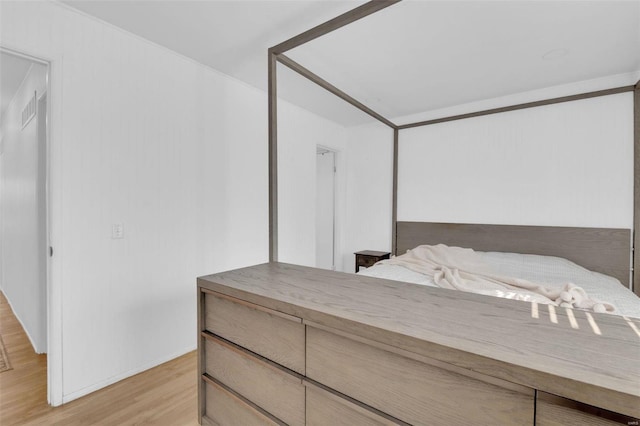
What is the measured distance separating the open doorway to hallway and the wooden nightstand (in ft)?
9.66

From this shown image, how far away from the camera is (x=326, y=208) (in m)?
4.52

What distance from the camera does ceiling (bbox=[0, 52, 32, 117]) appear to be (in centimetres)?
244

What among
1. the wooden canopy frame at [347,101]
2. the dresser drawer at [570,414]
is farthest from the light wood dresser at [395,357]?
the wooden canopy frame at [347,101]

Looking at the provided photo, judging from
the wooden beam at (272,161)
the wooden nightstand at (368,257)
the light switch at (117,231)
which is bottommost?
the wooden nightstand at (368,257)

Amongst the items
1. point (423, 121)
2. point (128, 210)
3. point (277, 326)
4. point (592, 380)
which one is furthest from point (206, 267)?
point (423, 121)

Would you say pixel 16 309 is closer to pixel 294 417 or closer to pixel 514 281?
pixel 294 417

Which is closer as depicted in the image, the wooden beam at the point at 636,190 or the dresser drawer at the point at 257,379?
the dresser drawer at the point at 257,379

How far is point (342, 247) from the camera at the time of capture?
432 cm

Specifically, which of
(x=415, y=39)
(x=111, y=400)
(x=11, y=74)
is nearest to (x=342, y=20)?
(x=415, y=39)

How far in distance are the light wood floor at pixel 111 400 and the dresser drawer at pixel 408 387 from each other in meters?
1.20

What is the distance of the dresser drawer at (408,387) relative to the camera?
690mm

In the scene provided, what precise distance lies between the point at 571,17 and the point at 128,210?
318 centimetres

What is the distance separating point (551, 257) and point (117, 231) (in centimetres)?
355

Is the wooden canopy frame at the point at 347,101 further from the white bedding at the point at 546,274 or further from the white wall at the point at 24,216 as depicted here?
the white wall at the point at 24,216
